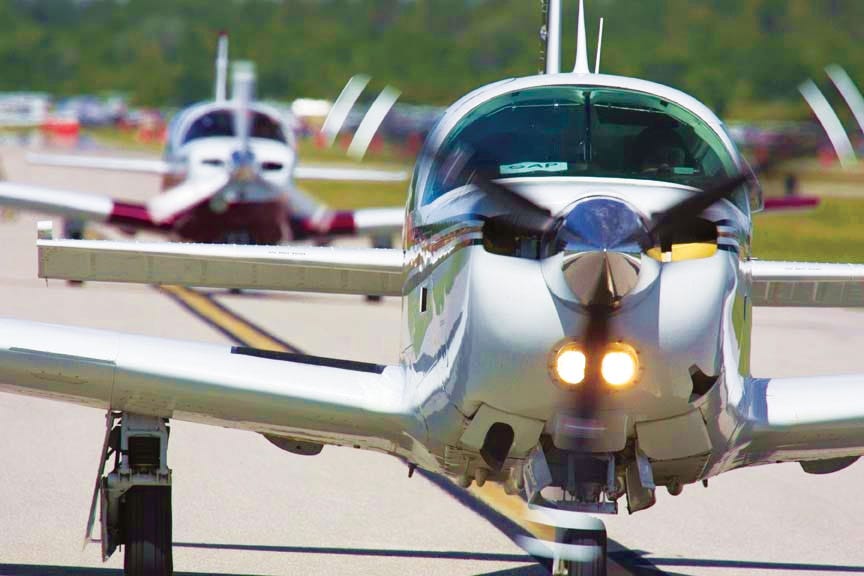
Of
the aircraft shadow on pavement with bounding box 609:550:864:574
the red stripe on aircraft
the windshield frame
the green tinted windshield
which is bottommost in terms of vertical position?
the aircraft shadow on pavement with bounding box 609:550:864:574

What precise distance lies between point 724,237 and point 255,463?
485cm

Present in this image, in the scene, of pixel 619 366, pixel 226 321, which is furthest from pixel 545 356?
pixel 226 321

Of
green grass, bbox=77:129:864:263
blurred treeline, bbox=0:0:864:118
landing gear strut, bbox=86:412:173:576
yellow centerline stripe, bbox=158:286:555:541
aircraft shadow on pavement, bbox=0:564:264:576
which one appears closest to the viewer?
landing gear strut, bbox=86:412:173:576

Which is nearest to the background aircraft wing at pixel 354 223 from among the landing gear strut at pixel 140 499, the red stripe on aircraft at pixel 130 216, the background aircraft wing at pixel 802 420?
the red stripe on aircraft at pixel 130 216

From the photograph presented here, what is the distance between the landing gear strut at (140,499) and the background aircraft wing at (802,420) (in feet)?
7.27

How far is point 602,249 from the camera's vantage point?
4.40m

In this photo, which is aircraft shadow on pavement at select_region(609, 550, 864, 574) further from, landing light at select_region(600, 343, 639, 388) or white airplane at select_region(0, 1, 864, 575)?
landing light at select_region(600, 343, 639, 388)

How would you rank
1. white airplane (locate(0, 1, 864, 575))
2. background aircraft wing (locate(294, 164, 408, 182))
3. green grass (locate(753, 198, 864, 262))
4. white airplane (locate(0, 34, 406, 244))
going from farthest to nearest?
green grass (locate(753, 198, 864, 262)), white airplane (locate(0, 34, 406, 244)), background aircraft wing (locate(294, 164, 408, 182)), white airplane (locate(0, 1, 864, 575))

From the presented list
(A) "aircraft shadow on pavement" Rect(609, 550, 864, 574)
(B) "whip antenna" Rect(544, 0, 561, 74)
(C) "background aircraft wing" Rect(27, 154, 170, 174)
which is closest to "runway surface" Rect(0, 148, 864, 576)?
(A) "aircraft shadow on pavement" Rect(609, 550, 864, 574)

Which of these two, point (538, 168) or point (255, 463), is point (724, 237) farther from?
point (255, 463)

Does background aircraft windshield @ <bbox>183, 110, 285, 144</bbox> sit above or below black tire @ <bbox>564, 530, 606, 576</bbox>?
above

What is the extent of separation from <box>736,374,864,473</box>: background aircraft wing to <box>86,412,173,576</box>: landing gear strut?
7.27 feet

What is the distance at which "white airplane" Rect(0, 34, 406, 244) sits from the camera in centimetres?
1989

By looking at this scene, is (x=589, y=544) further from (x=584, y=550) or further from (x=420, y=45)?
(x=420, y=45)
